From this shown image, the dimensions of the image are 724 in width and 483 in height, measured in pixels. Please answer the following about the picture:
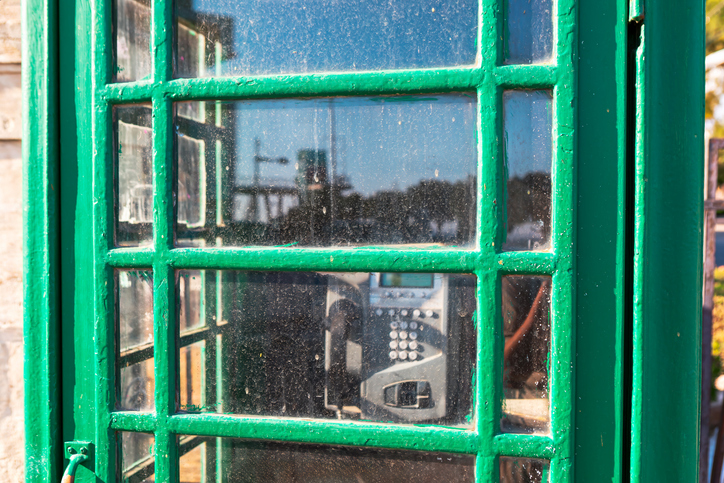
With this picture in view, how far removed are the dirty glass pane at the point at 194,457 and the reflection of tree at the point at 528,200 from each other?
906mm

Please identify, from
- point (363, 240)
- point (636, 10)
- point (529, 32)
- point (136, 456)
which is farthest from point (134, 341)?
point (636, 10)

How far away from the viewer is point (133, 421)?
1142 mm

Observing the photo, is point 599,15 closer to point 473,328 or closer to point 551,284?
point 551,284

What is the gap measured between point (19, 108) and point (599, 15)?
157cm

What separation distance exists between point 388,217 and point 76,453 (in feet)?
3.21

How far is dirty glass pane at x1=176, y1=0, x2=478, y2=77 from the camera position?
1.06 meters

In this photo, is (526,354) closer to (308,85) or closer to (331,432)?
(331,432)

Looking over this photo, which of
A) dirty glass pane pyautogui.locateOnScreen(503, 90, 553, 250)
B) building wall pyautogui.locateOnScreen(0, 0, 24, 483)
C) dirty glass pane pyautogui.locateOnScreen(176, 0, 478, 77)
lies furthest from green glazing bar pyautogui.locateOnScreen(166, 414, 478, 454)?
dirty glass pane pyautogui.locateOnScreen(176, 0, 478, 77)

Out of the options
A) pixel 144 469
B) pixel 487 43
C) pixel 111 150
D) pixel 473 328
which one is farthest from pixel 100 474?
pixel 487 43

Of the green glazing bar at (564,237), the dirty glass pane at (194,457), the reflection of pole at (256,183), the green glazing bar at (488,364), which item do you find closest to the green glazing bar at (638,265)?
the green glazing bar at (564,237)

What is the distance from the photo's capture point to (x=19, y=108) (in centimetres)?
139

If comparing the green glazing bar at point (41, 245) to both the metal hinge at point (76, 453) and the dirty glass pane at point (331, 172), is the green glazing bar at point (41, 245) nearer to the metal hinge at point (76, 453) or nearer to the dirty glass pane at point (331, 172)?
the metal hinge at point (76, 453)

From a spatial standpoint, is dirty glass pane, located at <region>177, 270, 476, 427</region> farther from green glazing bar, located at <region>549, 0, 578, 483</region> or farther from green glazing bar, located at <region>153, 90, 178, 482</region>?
green glazing bar, located at <region>549, 0, 578, 483</region>

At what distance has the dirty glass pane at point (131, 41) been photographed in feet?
3.83
